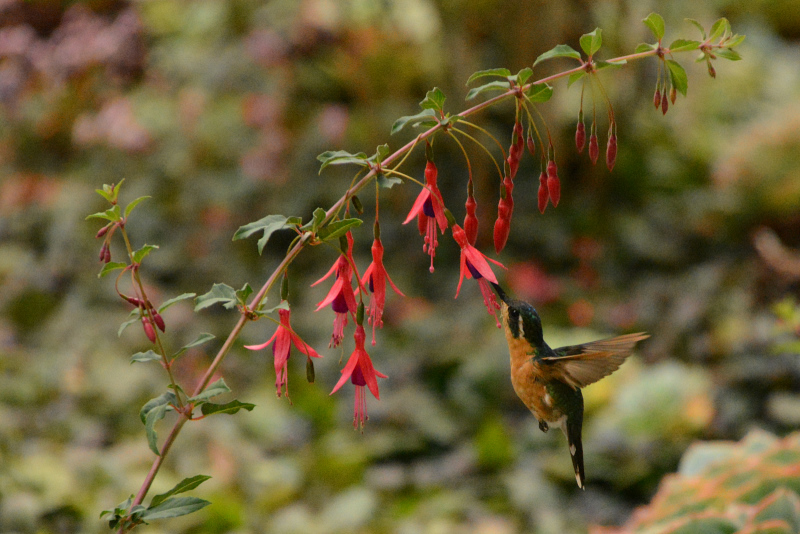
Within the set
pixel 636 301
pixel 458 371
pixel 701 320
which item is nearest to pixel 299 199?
pixel 458 371

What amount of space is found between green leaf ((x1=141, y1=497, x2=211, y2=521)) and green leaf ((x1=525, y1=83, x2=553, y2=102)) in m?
0.56

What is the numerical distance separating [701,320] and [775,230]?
0.75 metres

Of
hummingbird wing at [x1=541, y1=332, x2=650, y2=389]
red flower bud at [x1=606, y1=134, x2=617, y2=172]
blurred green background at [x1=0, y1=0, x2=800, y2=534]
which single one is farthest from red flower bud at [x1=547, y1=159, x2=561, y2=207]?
blurred green background at [x1=0, y1=0, x2=800, y2=534]

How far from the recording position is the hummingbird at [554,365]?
798mm

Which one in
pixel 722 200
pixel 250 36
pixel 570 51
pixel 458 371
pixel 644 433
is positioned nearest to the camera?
pixel 570 51

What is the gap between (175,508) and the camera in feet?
2.69

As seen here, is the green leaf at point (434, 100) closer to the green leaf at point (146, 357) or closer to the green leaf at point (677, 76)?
the green leaf at point (677, 76)

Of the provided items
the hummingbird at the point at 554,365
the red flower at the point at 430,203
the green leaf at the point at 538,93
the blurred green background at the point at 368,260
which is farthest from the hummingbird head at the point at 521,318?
the blurred green background at the point at 368,260

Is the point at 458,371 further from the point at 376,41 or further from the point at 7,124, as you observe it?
the point at 7,124

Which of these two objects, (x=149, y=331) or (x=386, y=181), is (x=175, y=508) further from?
(x=386, y=181)

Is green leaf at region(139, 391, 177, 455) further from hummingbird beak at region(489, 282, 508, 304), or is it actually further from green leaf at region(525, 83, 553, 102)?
green leaf at region(525, 83, 553, 102)

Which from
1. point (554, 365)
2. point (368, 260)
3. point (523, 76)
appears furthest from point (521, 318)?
point (368, 260)

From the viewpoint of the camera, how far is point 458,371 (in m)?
3.10

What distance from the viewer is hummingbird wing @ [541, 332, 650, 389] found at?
2.50ft
